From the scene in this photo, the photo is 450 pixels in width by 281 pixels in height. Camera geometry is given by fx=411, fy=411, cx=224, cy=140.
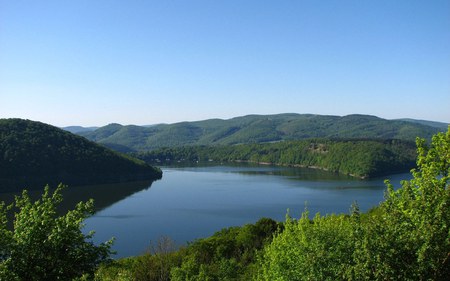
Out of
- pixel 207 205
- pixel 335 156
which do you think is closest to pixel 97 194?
pixel 207 205

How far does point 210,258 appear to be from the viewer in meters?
31.5

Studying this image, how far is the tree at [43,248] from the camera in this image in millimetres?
8578

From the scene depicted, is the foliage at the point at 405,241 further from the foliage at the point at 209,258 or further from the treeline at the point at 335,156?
the treeline at the point at 335,156

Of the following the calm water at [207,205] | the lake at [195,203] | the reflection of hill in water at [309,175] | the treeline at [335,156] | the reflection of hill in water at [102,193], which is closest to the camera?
the calm water at [207,205]

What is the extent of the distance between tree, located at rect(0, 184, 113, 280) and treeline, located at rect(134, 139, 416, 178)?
4721 inches

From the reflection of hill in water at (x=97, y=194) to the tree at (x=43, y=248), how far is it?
60563 mm

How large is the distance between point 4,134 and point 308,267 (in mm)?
108500

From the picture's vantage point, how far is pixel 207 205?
73.1 m

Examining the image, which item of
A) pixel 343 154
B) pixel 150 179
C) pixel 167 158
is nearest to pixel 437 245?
pixel 150 179

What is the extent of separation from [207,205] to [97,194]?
1035 inches

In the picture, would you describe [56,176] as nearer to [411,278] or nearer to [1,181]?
[1,181]

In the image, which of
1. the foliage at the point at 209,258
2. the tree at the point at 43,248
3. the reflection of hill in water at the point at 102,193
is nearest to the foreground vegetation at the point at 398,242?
the tree at the point at 43,248

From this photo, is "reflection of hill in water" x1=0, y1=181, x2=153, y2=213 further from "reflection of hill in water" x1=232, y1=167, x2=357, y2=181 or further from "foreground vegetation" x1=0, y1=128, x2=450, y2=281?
"foreground vegetation" x1=0, y1=128, x2=450, y2=281

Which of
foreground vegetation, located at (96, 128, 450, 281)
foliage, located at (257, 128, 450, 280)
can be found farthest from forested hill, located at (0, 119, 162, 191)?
foliage, located at (257, 128, 450, 280)
